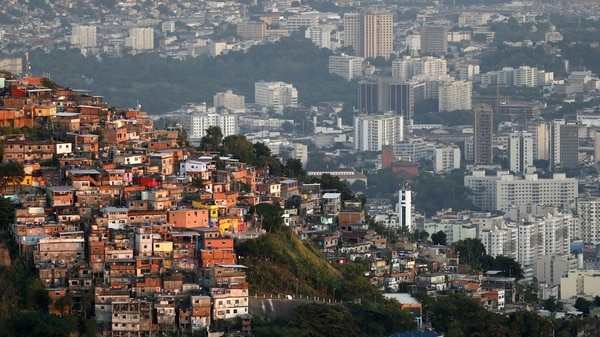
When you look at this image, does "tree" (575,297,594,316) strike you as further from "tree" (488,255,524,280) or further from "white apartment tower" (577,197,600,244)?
"white apartment tower" (577,197,600,244)

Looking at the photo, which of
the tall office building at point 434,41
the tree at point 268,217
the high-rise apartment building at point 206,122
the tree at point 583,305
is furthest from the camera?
the tall office building at point 434,41

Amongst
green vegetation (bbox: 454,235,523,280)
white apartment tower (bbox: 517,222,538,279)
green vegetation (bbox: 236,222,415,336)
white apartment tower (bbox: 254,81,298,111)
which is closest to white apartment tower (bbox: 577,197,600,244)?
white apartment tower (bbox: 517,222,538,279)

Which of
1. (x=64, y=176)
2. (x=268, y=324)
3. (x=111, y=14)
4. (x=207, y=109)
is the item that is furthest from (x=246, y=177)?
(x=111, y=14)

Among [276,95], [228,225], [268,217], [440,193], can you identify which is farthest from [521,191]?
[228,225]

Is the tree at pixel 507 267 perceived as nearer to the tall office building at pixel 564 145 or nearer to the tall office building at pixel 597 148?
the tall office building at pixel 564 145

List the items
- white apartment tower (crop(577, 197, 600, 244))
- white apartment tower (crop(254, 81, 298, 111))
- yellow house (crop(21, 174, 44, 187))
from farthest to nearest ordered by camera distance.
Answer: white apartment tower (crop(254, 81, 298, 111))
white apartment tower (crop(577, 197, 600, 244))
yellow house (crop(21, 174, 44, 187))

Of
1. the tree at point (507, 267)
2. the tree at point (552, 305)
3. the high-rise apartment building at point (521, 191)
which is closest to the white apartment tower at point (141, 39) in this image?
the high-rise apartment building at point (521, 191)

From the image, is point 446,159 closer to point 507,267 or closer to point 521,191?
point 521,191

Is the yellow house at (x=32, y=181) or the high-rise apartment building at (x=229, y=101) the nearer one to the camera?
the yellow house at (x=32, y=181)
